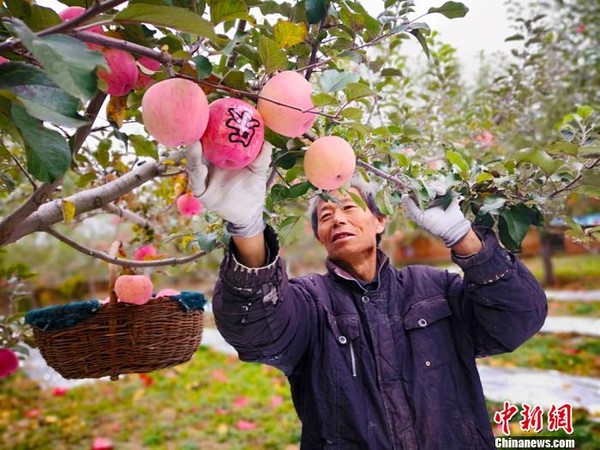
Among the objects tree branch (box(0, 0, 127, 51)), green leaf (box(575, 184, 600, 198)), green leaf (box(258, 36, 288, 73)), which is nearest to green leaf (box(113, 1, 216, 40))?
tree branch (box(0, 0, 127, 51))

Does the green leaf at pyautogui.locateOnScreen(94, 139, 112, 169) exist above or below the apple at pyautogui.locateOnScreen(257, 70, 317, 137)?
above

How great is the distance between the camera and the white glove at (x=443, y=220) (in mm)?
1146

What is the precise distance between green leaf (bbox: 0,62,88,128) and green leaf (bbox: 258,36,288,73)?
10.5 inches

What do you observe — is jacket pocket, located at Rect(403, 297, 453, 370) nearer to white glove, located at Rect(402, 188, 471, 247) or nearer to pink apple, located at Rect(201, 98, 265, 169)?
white glove, located at Rect(402, 188, 471, 247)

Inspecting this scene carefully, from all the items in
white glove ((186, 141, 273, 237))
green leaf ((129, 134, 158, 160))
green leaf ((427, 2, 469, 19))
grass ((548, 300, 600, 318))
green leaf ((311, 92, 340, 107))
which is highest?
grass ((548, 300, 600, 318))

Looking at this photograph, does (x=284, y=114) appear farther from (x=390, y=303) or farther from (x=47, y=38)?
(x=390, y=303)

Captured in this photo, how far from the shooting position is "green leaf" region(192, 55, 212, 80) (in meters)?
0.65

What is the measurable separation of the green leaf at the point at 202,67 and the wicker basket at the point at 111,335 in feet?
2.44

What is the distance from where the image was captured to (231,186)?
830 mm

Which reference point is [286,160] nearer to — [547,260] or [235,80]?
[235,80]

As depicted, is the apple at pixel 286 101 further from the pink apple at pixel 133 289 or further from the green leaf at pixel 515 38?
the green leaf at pixel 515 38

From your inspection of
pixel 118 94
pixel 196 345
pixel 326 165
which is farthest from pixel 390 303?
pixel 118 94

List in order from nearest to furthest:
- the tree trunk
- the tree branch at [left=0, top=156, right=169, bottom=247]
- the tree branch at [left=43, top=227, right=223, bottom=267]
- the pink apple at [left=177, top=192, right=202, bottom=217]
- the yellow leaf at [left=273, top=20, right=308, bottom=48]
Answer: the yellow leaf at [left=273, top=20, right=308, bottom=48] → the tree branch at [left=0, top=156, right=169, bottom=247] → the tree branch at [left=43, top=227, right=223, bottom=267] → the pink apple at [left=177, top=192, right=202, bottom=217] → the tree trunk

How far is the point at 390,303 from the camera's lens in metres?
1.45
